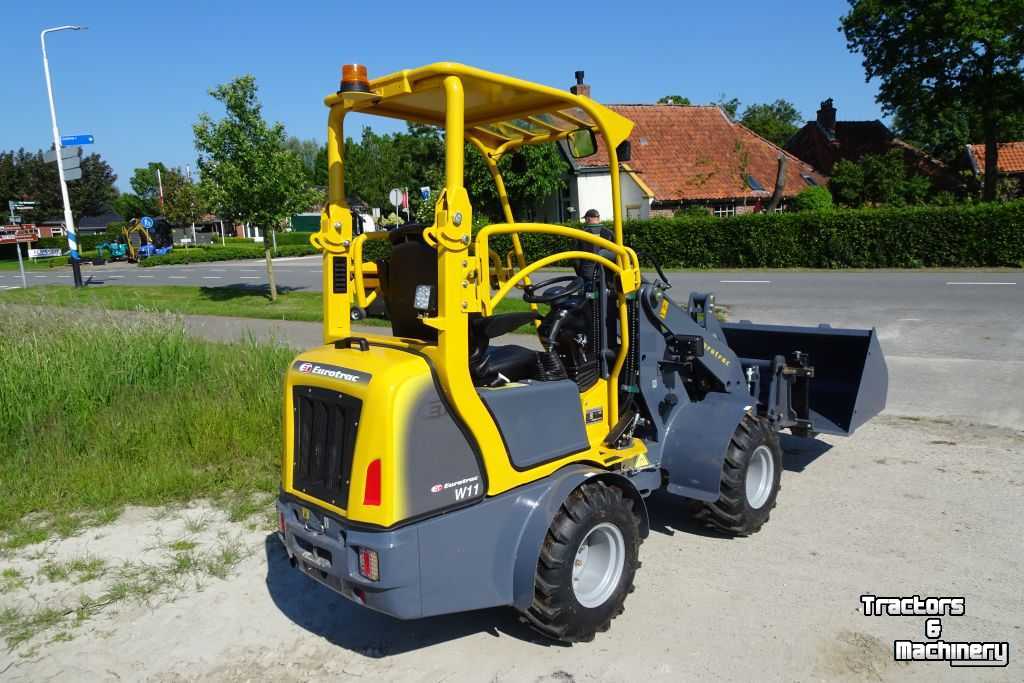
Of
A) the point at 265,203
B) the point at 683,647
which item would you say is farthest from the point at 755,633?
the point at 265,203

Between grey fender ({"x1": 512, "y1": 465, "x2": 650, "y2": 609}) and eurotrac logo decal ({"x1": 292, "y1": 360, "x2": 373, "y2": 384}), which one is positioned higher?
eurotrac logo decal ({"x1": 292, "y1": 360, "x2": 373, "y2": 384})

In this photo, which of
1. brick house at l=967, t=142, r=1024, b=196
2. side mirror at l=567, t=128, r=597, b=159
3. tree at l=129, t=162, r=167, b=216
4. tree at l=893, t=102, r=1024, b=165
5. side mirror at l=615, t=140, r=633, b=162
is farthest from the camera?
tree at l=129, t=162, r=167, b=216

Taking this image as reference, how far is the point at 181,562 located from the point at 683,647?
120 inches

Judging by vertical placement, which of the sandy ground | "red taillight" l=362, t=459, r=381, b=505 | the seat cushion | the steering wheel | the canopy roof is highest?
the canopy roof

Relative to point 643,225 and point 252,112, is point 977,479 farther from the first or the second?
point 643,225

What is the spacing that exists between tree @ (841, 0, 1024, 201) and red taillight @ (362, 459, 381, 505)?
31.0 m

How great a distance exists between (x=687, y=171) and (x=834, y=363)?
28482 mm

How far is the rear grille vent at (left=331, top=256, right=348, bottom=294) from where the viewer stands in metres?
3.95

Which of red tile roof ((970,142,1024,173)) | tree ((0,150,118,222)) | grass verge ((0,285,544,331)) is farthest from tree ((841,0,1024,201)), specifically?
tree ((0,150,118,222))

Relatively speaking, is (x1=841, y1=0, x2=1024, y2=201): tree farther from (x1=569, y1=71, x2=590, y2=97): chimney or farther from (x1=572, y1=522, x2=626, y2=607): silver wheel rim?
(x1=572, y1=522, x2=626, y2=607): silver wheel rim

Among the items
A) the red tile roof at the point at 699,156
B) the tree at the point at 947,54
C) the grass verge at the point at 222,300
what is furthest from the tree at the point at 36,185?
the tree at the point at 947,54

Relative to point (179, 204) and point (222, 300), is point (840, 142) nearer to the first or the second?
point (222, 300)

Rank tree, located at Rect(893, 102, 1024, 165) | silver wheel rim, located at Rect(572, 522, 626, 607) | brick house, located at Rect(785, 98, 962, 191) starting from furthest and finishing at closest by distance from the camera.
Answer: brick house, located at Rect(785, 98, 962, 191) → tree, located at Rect(893, 102, 1024, 165) → silver wheel rim, located at Rect(572, 522, 626, 607)

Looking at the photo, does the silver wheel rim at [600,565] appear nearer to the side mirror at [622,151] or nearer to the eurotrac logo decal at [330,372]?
the eurotrac logo decal at [330,372]
